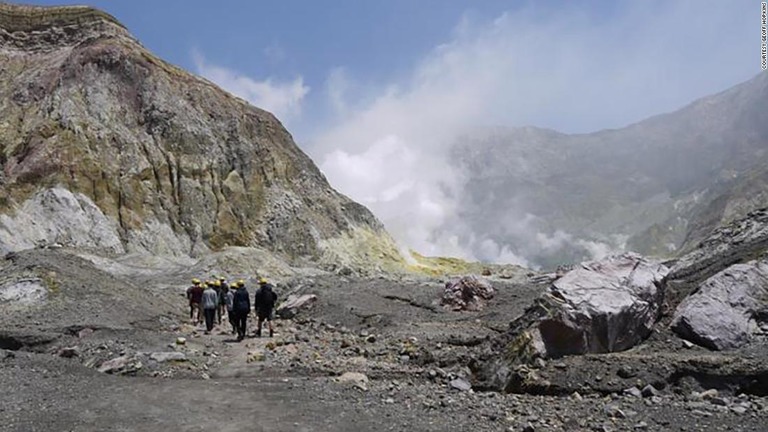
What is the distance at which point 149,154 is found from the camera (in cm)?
5447

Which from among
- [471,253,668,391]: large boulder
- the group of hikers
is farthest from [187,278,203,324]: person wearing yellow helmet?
[471,253,668,391]: large boulder

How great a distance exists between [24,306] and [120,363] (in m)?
8.14

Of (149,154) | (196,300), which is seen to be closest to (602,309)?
(196,300)

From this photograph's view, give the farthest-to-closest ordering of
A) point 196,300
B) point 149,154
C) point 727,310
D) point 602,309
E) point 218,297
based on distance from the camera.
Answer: point 149,154
point 196,300
point 218,297
point 727,310
point 602,309

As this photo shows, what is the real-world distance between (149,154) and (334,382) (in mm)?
47631

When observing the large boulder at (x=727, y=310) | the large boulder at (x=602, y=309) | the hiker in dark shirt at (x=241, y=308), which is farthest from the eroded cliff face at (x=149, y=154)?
the large boulder at (x=727, y=310)

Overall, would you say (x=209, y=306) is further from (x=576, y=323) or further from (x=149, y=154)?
(x=149, y=154)

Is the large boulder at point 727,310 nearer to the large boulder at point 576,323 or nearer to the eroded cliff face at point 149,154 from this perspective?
the large boulder at point 576,323

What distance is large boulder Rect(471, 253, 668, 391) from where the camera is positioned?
11.4 metres

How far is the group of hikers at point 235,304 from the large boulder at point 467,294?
21.4ft

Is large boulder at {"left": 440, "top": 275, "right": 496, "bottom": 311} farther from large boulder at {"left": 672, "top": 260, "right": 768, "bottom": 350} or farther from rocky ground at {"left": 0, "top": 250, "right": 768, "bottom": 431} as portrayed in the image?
large boulder at {"left": 672, "top": 260, "right": 768, "bottom": 350}

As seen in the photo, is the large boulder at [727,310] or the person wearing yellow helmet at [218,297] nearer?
the large boulder at [727,310]

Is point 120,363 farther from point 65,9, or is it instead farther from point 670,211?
point 670,211

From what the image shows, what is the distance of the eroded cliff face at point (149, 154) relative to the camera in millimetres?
49031
